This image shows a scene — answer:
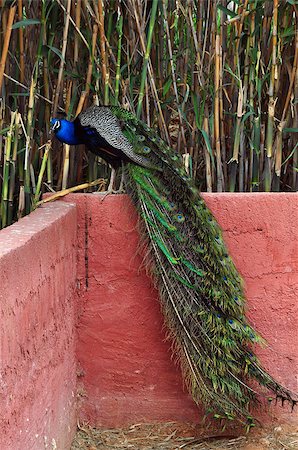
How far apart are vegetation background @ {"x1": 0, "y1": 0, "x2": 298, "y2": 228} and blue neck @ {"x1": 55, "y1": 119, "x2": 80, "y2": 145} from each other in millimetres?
84

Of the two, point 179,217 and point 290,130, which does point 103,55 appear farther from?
point 290,130

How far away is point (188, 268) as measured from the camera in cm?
335

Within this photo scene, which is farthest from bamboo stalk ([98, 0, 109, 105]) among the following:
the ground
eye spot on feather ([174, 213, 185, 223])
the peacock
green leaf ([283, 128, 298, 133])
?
the ground

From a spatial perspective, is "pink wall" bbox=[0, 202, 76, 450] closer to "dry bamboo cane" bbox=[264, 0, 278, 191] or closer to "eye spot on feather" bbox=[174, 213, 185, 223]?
"eye spot on feather" bbox=[174, 213, 185, 223]

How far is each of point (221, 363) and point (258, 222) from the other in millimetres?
636

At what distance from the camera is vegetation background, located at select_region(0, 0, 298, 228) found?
352 centimetres

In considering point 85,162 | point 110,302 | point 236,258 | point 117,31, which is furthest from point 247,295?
point 117,31

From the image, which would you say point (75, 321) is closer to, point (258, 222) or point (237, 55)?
point (258, 222)

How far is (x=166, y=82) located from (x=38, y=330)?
1.53m

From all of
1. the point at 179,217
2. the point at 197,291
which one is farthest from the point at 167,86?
the point at 197,291

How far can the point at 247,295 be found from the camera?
11.4 ft

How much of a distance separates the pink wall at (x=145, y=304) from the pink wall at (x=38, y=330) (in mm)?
119

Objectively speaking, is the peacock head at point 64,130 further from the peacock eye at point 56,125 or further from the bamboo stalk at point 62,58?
the bamboo stalk at point 62,58

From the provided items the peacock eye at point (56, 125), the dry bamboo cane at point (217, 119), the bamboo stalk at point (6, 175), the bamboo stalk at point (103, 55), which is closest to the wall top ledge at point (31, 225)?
the bamboo stalk at point (6, 175)
